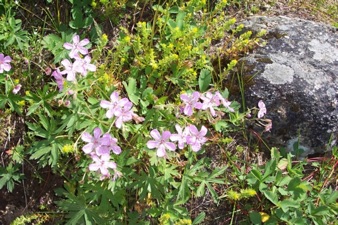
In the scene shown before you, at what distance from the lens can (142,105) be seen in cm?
284

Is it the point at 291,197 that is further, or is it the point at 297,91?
the point at 297,91

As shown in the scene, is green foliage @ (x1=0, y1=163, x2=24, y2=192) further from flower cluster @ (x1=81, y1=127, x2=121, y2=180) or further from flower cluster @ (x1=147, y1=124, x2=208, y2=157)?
flower cluster @ (x1=147, y1=124, x2=208, y2=157)

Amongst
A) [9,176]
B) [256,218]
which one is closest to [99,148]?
[9,176]

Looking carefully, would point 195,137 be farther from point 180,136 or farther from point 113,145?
point 113,145

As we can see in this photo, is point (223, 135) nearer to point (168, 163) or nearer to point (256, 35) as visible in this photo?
point (168, 163)

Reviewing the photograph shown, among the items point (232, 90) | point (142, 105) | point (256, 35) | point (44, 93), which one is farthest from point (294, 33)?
point (44, 93)

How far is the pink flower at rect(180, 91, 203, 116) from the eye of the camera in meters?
2.51

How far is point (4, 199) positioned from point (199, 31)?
5.04ft

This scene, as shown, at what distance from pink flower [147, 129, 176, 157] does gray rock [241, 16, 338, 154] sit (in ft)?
2.82

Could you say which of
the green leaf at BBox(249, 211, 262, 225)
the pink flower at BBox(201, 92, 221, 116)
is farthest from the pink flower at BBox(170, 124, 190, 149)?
the green leaf at BBox(249, 211, 262, 225)

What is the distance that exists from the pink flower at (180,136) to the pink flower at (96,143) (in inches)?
13.0

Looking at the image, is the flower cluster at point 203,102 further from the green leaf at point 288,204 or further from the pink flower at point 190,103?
the green leaf at point 288,204

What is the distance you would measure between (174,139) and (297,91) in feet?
3.34

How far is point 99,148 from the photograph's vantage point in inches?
91.8
